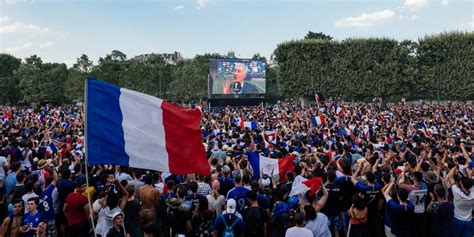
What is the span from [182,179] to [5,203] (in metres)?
3.55

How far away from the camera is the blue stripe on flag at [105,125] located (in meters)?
5.50

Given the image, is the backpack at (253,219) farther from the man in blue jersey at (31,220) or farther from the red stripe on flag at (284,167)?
the man in blue jersey at (31,220)

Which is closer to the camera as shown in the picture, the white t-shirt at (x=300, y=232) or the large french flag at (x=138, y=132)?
the white t-shirt at (x=300, y=232)

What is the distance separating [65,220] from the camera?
7262 millimetres

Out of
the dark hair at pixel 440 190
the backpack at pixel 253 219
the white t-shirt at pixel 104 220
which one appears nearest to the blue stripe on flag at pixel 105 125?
the white t-shirt at pixel 104 220

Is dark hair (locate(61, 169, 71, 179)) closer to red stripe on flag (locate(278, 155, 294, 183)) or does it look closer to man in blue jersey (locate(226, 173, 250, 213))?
man in blue jersey (locate(226, 173, 250, 213))

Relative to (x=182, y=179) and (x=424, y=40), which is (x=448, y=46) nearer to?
(x=424, y=40)

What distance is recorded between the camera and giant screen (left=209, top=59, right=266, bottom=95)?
1986 inches

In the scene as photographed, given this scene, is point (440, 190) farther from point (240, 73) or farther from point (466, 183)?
point (240, 73)

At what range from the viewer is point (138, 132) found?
5801mm

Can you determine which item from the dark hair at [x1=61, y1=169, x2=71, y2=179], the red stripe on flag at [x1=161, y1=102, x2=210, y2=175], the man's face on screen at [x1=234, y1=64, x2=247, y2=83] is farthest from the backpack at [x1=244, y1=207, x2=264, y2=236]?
the man's face on screen at [x1=234, y1=64, x2=247, y2=83]

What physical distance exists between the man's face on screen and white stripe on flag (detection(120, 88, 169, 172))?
45604mm

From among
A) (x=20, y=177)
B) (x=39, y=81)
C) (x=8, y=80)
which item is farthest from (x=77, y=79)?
(x=20, y=177)

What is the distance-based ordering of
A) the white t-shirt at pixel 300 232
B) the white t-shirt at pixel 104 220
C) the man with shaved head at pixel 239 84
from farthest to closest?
the man with shaved head at pixel 239 84, the white t-shirt at pixel 104 220, the white t-shirt at pixel 300 232
